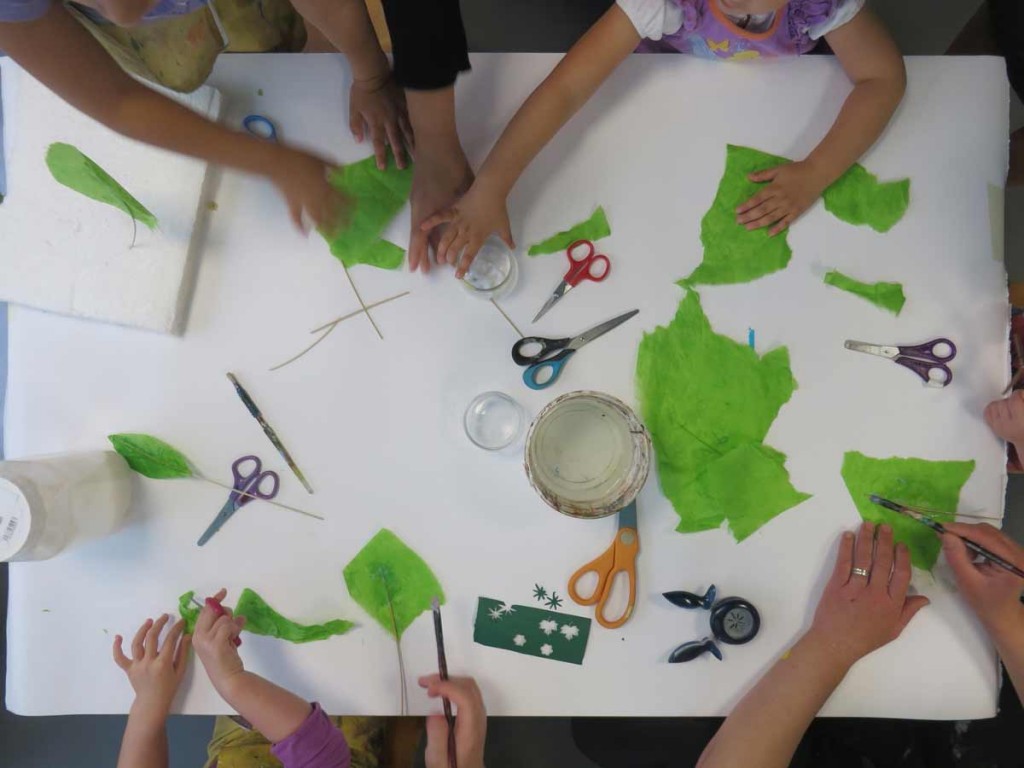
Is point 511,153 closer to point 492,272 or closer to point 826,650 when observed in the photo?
point 492,272

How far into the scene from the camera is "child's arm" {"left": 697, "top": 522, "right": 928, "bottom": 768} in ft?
2.11

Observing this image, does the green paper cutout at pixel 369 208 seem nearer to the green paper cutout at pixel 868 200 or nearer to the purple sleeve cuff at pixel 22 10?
the purple sleeve cuff at pixel 22 10

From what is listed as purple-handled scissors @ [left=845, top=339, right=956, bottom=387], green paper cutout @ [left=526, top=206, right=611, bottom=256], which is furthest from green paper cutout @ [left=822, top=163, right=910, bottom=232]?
green paper cutout @ [left=526, top=206, right=611, bottom=256]

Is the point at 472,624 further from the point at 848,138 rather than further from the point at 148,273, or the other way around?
the point at 848,138

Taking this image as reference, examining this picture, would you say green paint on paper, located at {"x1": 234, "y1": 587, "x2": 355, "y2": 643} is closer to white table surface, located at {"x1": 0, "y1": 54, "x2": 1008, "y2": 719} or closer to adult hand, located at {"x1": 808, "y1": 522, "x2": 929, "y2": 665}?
white table surface, located at {"x1": 0, "y1": 54, "x2": 1008, "y2": 719}

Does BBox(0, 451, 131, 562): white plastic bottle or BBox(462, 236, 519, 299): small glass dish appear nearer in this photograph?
BBox(0, 451, 131, 562): white plastic bottle

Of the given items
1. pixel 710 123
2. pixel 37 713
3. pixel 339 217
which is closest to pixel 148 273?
pixel 339 217

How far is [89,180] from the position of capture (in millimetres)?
639

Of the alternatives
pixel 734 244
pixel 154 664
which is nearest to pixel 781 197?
pixel 734 244

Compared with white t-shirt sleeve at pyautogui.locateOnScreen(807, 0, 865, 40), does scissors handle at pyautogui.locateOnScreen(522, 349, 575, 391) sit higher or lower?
lower

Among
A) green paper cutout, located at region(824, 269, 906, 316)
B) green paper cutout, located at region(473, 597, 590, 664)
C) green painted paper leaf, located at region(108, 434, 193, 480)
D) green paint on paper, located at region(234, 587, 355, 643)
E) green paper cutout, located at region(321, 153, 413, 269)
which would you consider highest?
green paper cutout, located at region(321, 153, 413, 269)

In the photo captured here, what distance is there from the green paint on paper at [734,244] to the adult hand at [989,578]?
12.5 inches

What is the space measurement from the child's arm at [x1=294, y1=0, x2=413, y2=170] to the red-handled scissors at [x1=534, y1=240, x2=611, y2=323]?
211mm

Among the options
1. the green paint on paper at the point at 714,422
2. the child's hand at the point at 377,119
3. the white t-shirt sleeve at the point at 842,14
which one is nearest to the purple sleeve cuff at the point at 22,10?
the child's hand at the point at 377,119
